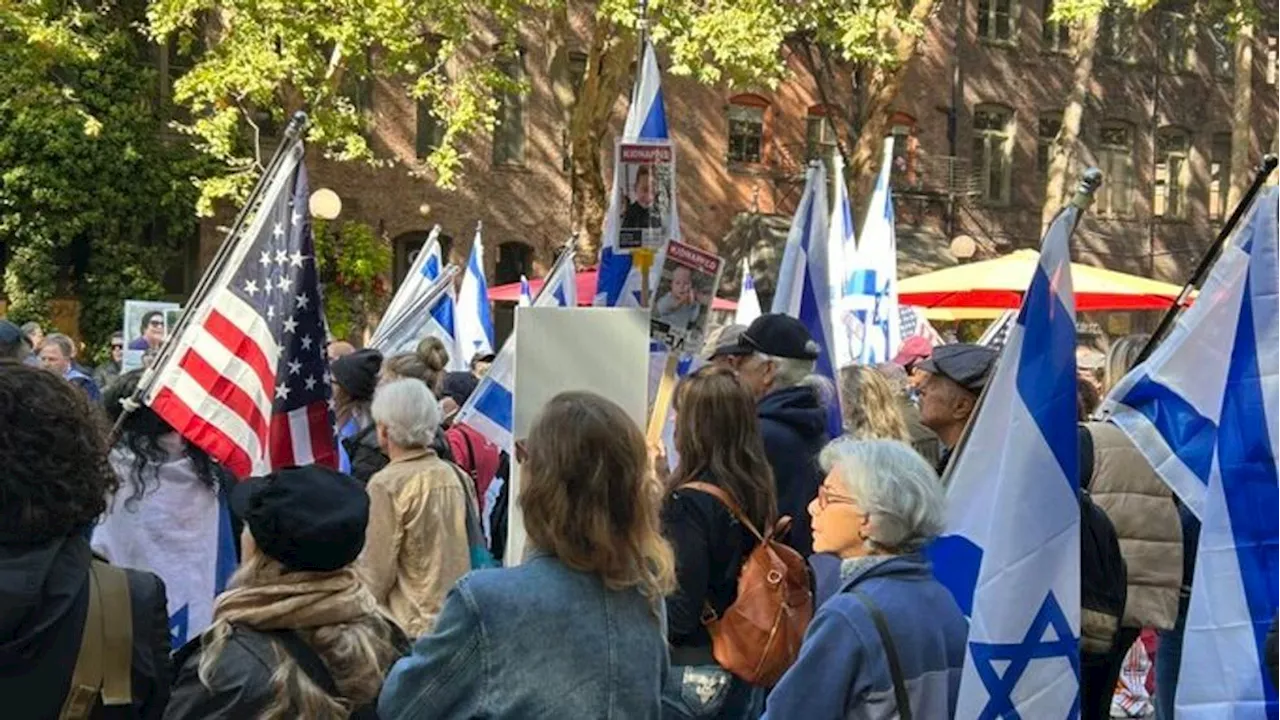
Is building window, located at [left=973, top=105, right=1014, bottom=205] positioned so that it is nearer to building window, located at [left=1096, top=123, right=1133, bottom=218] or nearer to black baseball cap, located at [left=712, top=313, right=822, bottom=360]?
building window, located at [left=1096, top=123, right=1133, bottom=218]

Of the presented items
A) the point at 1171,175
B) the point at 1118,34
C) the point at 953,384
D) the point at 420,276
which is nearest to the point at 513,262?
the point at 1118,34

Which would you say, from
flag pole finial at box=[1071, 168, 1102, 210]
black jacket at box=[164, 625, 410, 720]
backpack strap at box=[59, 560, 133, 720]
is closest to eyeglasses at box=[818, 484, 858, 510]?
flag pole finial at box=[1071, 168, 1102, 210]

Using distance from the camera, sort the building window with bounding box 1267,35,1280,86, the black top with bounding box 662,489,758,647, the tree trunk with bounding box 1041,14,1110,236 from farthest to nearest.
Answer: the building window with bounding box 1267,35,1280,86 < the tree trunk with bounding box 1041,14,1110,236 < the black top with bounding box 662,489,758,647

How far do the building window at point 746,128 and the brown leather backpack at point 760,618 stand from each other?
27572 millimetres

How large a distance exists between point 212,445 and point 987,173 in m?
32.1

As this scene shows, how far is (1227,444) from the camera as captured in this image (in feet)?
15.1

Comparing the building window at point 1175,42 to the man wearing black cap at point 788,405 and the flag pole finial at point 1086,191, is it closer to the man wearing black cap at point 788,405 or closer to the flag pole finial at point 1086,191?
the man wearing black cap at point 788,405

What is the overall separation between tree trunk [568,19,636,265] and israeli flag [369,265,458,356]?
13476 millimetres

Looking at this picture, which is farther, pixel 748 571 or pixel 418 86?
pixel 418 86

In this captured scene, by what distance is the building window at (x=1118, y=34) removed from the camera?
3753 cm

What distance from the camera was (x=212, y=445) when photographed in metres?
5.71

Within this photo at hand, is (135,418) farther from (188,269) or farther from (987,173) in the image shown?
(987,173)

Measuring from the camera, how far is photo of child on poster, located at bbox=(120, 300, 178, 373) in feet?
48.6

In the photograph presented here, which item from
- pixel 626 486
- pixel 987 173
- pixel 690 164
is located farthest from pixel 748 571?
pixel 987 173
